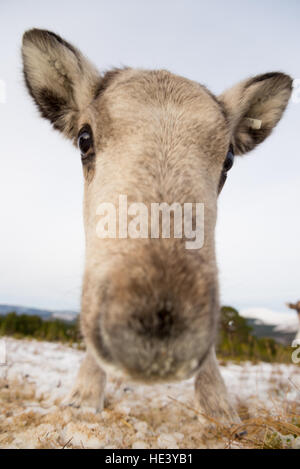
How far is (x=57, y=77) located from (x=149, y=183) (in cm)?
259

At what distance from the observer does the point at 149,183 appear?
2549 millimetres

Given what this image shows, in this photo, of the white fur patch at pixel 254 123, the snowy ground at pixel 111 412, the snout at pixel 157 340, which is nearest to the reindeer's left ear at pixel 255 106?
the white fur patch at pixel 254 123

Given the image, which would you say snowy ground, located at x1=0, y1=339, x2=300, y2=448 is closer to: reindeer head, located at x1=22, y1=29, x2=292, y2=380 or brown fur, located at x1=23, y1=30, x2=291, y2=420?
brown fur, located at x1=23, y1=30, x2=291, y2=420

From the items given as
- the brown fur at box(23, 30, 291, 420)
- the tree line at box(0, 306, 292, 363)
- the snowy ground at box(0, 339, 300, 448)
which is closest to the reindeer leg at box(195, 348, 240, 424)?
the brown fur at box(23, 30, 291, 420)

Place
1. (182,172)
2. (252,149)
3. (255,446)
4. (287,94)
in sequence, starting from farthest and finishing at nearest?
(252,149), (287,94), (255,446), (182,172)

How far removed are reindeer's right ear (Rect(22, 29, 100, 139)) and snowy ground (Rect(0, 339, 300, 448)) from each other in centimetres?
359

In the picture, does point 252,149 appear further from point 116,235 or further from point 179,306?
point 179,306

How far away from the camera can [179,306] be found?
179 cm

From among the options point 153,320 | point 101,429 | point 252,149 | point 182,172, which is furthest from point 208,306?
point 252,149

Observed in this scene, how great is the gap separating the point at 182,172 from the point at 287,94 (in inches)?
113

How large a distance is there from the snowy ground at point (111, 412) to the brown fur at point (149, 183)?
0.36 meters

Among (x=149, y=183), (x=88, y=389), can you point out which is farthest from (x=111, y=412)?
(x=149, y=183)

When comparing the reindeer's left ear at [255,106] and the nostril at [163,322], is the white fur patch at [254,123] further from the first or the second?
the nostril at [163,322]
